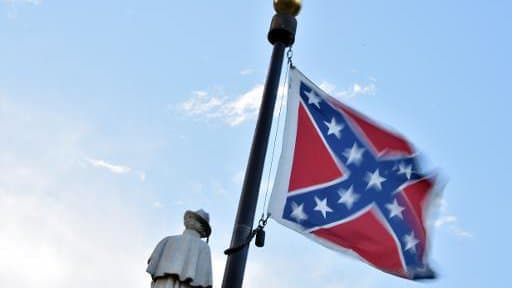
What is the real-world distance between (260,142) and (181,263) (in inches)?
62.6

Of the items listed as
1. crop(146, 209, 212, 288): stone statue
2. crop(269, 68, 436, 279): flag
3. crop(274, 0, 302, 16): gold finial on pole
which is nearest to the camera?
crop(146, 209, 212, 288): stone statue

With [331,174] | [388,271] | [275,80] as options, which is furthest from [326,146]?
[388,271]

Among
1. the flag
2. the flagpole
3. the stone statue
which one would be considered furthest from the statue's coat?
the flag

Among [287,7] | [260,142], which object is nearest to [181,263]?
[260,142]

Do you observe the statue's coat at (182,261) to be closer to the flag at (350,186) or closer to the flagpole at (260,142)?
the flagpole at (260,142)

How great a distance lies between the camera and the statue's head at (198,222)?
782cm

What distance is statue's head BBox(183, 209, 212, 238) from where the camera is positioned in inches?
308

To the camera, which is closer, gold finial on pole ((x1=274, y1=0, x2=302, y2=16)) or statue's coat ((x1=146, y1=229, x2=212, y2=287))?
statue's coat ((x1=146, y1=229, x2=212, y2=287))

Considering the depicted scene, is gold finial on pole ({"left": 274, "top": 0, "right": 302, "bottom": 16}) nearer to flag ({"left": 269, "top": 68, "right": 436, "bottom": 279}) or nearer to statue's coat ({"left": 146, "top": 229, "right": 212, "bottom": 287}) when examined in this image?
flag ({"left": 269, "top": 68, "right": 436, "bottom": 279})

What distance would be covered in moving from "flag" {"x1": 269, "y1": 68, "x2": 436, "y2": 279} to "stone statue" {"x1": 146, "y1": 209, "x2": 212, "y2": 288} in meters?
0.87

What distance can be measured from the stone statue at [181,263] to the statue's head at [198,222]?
78mm

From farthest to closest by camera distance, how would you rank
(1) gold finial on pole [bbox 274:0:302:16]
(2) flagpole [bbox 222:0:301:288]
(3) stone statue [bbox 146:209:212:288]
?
(1) gold finial on pole [bbox 274:0:302:16]
(3) stone statue [bbox 146:209:212:288]
(2) flagpole [bbox 222:0:301:288]

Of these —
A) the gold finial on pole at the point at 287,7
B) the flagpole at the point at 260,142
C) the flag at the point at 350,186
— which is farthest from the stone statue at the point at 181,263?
the gold finial on pole at the point at 287,7

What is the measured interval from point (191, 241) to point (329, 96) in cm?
272
